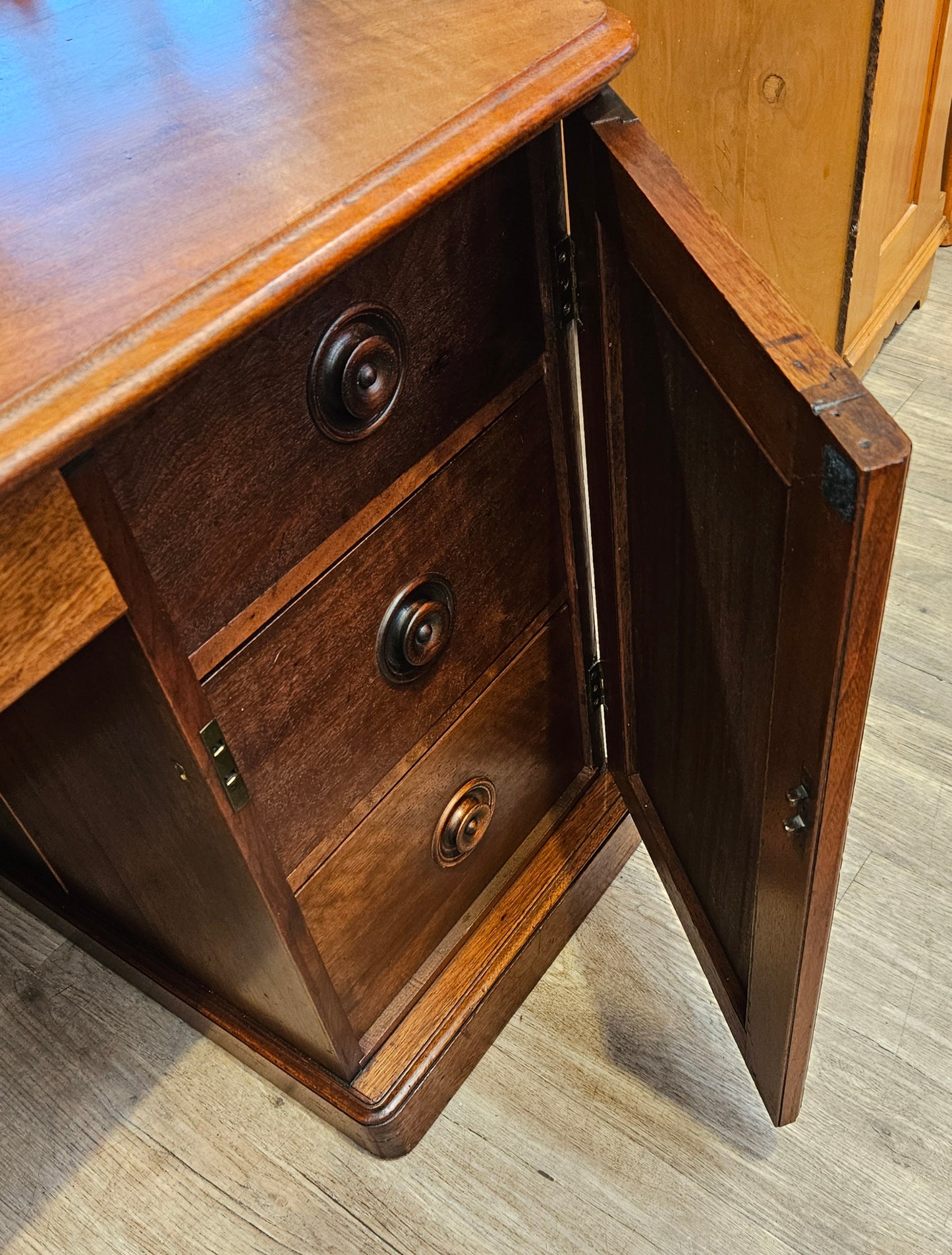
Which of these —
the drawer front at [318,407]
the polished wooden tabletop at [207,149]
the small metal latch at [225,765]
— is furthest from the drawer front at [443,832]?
the polished wooden tabletop at [207,149]

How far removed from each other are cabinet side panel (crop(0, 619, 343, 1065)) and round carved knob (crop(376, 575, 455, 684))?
17 centimetres

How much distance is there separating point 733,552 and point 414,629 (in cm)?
24

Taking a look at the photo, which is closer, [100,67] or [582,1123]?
[100,67]

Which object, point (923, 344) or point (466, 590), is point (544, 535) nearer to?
point (466, 590)

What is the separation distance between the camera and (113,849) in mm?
933

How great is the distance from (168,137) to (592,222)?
274 mm

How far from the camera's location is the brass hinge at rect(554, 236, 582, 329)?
766mm

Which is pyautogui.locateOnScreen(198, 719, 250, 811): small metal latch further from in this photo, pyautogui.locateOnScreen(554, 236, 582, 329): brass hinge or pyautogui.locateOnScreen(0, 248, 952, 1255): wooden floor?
pyautogui.locateOnScreen(0, 248, 952, 1255): wooden floor

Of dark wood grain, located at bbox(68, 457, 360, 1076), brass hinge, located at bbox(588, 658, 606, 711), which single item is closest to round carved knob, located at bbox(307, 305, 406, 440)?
dark wood grain, located at bbox(68, 457, 360, 1076)

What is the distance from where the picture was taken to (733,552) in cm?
70

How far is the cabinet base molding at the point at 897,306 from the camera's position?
1661 millimetres

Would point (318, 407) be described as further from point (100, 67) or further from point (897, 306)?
point (897, 306)

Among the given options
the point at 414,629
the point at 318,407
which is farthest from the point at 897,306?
the point at 318,407

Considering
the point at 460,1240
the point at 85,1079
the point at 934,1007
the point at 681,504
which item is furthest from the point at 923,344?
the point at 85,1079
